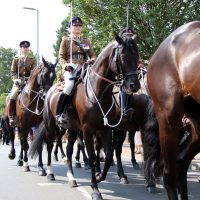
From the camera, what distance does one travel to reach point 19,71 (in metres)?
13.0

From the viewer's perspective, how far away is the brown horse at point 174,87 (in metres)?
4.70

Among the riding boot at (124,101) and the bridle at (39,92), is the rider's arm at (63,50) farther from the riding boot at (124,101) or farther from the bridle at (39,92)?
the bridle at (39,92)

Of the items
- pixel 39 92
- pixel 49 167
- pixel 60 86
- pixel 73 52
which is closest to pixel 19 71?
pixel 39 92

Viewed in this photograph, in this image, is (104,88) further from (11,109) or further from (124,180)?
(11,109)

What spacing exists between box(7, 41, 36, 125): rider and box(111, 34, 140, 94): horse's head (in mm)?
6114

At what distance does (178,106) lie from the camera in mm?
4855

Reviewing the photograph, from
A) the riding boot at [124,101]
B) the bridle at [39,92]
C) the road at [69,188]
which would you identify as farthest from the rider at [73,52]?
the bridle at [39,92]

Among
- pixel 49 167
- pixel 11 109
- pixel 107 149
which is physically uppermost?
pixel 11 109

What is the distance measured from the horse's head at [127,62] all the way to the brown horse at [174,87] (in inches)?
56.7

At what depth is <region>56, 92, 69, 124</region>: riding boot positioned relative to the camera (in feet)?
27.9

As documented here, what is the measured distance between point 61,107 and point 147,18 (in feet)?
34.4

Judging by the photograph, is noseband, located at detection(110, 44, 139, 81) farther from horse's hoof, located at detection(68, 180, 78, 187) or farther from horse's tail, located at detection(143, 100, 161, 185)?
horse's hoof, located at detection(68, 180, 78, 187)

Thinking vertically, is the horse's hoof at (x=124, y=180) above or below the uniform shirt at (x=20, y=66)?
below

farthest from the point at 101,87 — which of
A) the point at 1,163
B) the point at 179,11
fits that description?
the point at 179,11
